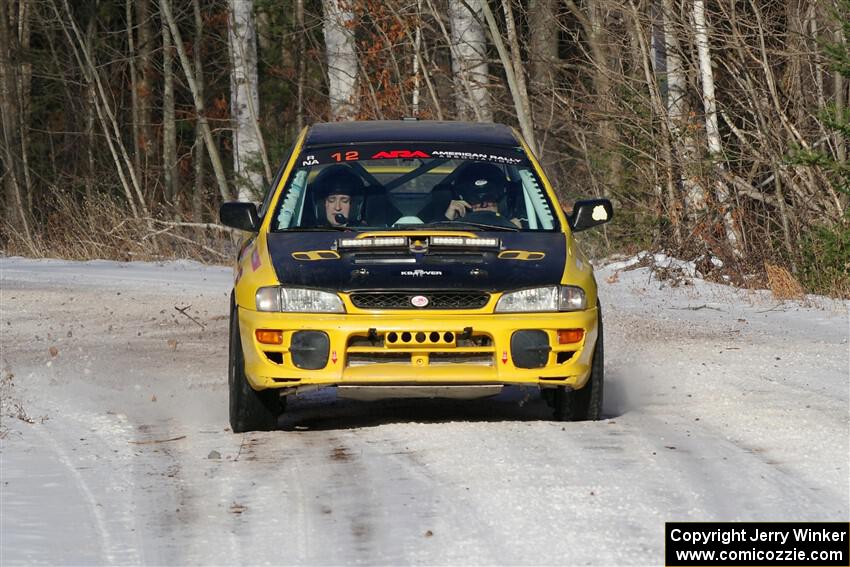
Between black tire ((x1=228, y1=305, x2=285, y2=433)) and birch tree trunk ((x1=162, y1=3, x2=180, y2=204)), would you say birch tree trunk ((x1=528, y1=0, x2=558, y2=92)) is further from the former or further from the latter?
black tire ((x1=228, y1=305, x2=285, y2=433))

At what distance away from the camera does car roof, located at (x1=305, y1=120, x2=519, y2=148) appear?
9.49 meters

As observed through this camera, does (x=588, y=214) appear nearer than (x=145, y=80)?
Yes

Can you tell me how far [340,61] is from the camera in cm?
2486

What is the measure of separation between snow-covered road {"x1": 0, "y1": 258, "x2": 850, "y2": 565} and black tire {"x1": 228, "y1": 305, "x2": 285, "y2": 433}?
0.33 ft

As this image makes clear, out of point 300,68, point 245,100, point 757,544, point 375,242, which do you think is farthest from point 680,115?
point 300,68

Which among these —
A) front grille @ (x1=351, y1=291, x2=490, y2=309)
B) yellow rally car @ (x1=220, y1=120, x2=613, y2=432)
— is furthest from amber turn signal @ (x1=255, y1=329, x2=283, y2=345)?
front grille @ (x1=351, y1=291, x2=490, y2=309)

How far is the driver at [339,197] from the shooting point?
8992 mm

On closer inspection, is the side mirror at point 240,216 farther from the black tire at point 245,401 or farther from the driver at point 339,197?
the black tire at point 245,401

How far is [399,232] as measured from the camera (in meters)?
8.52

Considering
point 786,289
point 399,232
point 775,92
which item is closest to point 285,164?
point 399,232

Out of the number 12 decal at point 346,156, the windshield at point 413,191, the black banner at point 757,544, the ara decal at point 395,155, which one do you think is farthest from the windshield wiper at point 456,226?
the black banner at point 757,544

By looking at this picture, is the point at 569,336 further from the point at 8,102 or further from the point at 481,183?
the point at 8,102

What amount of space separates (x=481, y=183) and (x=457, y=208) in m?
0.23

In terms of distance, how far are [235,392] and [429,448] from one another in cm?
123
